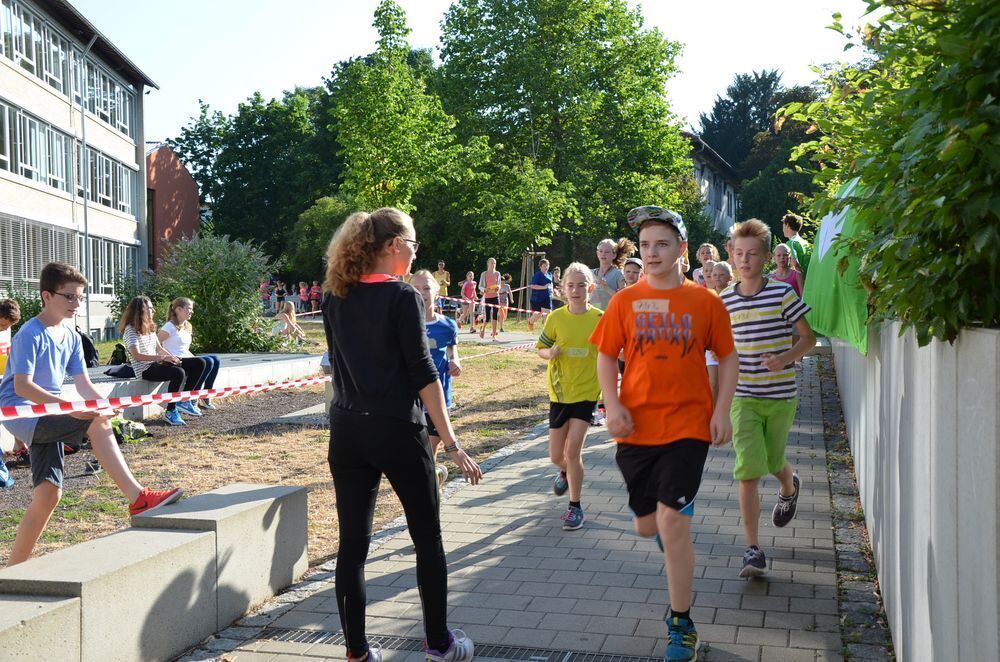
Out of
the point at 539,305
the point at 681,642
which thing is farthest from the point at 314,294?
the point at 681,642

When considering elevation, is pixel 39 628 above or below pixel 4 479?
Answer: above

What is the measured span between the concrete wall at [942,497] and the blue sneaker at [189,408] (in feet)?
31.7

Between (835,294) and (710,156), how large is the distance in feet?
220

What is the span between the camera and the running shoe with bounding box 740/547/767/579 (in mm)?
5672

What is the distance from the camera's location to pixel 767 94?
86312mm

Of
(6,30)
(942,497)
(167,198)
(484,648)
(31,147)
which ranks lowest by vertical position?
(484,648)

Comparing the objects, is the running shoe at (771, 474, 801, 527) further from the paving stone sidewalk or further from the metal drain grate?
the metal drain grate

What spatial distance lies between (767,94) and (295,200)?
139ft

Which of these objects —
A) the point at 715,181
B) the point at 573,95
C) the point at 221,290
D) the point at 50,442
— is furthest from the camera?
the point at 715,181

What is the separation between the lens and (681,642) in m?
4.37

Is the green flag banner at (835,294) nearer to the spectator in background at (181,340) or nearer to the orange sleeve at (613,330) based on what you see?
the orange sleeve at (613,330)

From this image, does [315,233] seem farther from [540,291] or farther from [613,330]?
[613,330]

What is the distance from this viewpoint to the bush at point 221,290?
19.2 metres

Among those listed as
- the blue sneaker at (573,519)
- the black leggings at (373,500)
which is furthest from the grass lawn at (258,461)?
the black leggings at (373,500)
